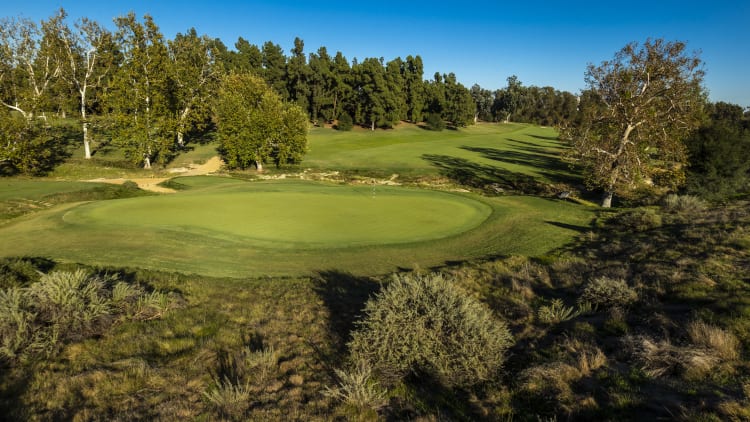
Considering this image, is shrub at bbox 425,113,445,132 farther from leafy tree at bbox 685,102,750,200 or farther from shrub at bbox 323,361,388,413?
shrub at bbox 323,361,388,413

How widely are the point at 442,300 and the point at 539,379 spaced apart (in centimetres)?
203

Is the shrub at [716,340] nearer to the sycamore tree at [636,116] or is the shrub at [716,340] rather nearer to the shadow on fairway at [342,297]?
the shadow on fairway at [342,297]

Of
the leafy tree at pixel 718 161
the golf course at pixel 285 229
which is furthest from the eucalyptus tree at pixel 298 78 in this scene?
the leafy tree at pixel 718 161

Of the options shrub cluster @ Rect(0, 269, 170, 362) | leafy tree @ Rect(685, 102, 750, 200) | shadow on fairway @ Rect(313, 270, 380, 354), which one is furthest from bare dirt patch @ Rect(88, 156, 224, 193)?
leafy tree @ Rect(685, 102, 750, 200)

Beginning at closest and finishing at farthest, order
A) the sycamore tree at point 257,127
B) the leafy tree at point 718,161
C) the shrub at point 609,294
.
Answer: the shrub at point 609,294 → the leafy tree at point 718,161 → the sycamore tree at point 257,127

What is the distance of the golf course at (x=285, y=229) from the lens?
43.2 ft

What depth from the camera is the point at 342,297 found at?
34.0 ft

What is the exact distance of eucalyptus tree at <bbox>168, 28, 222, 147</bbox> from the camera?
45469 mm

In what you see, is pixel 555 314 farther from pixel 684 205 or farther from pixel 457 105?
pixel 457 105

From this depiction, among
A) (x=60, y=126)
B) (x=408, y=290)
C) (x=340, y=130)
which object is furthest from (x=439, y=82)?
(x=408, y=290)

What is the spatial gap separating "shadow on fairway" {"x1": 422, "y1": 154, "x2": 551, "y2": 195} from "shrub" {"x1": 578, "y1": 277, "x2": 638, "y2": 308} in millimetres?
26028

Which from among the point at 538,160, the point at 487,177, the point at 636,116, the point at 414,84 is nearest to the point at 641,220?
the point at 636,116

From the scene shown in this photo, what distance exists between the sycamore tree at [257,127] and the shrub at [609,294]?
121 ft

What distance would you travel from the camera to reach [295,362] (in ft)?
22.2
